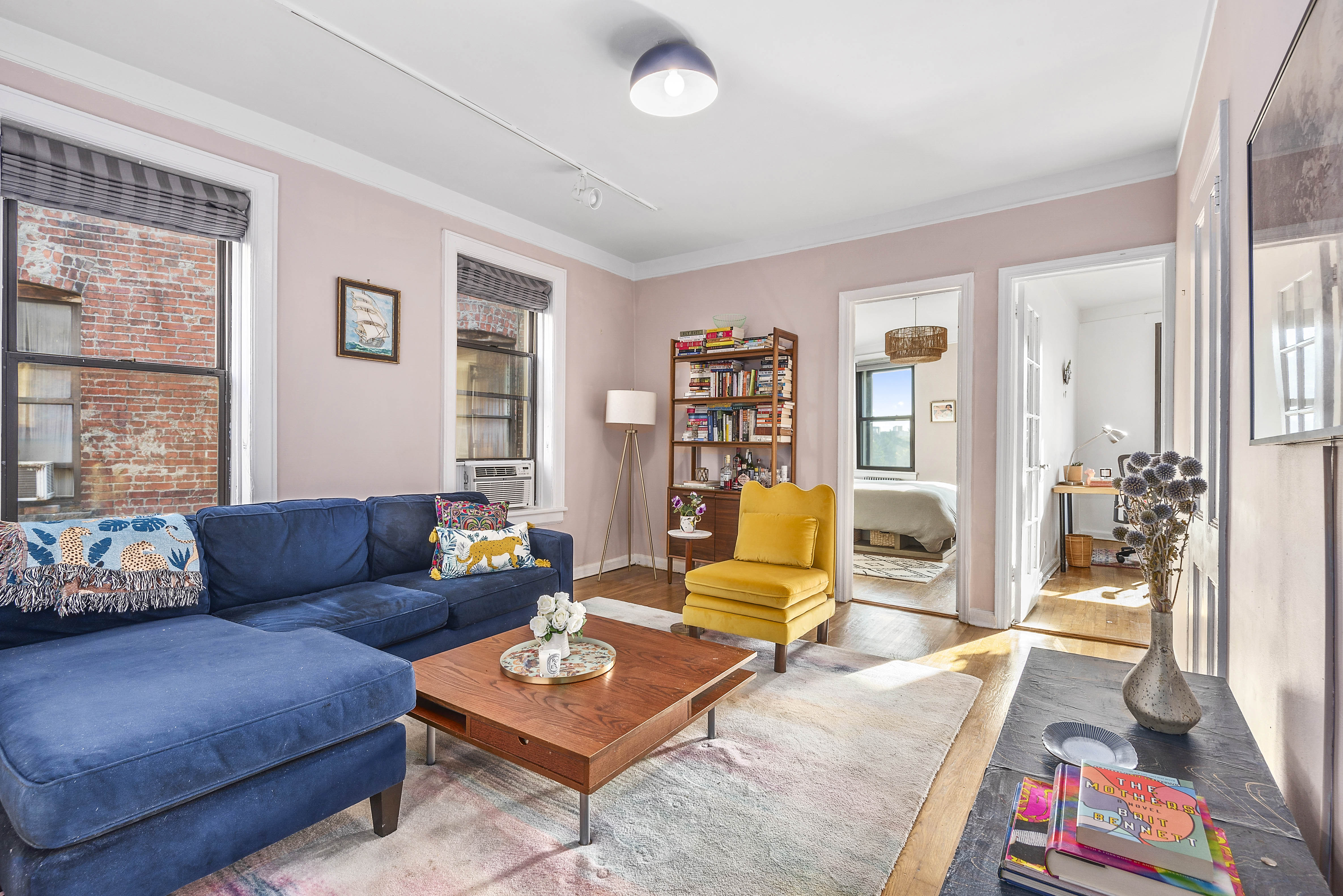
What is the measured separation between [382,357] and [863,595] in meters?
3.71

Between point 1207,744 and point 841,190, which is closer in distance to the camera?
point 1207,744

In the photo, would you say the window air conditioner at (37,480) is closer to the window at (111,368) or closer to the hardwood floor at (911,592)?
the window at (111,368)

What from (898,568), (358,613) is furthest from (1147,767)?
(898,568)

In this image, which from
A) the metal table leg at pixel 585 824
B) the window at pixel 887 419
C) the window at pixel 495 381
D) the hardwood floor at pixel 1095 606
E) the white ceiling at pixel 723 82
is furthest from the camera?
the window at pixel 887 419

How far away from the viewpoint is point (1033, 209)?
3816 millimetres

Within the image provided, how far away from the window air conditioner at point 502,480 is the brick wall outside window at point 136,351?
4.96 feet

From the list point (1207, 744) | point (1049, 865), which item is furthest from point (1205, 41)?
point (1049, 865)

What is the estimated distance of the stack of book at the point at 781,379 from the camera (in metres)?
4.71

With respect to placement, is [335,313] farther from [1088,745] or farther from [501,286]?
[1088,745]

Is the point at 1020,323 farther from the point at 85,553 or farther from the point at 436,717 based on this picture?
the point at 85,553

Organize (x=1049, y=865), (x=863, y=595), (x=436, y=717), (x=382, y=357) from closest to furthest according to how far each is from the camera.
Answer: (x=1049, y=865)
(x=436, y=717)
(x=382, y=357)
(x=863, y=595)

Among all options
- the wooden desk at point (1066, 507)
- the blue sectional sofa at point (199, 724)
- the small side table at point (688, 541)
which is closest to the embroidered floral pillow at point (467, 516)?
the blue sectional sofa at point (199, 724)

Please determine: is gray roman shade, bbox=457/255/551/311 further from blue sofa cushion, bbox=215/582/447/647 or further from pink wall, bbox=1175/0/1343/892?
pink wall, bbox=1175/0/1343/892

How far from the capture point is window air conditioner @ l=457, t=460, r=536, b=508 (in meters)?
4.39
